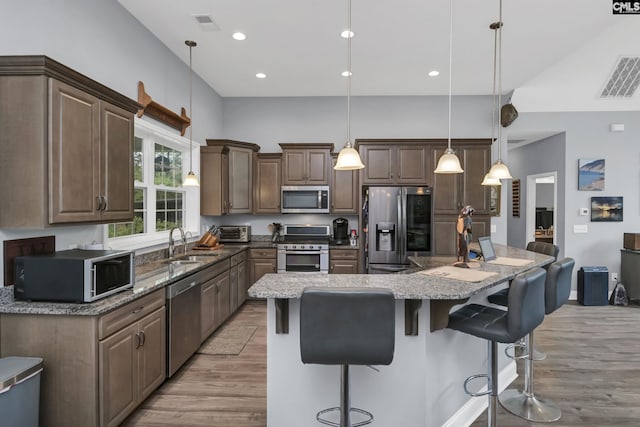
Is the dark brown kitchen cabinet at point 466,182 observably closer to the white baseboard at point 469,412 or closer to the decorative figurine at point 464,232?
the decorative figurine at point 464,232

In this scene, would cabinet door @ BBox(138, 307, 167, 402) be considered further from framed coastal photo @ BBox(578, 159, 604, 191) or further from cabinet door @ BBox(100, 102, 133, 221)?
framed coastal photo @ BBox(578, 159, 604, 191)

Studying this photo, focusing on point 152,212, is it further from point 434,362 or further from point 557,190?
point 557,190

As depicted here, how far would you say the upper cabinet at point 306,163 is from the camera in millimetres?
5262

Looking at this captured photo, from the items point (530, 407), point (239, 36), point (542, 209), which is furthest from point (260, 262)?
point (542, 209)

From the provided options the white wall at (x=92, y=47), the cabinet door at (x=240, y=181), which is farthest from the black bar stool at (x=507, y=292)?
the cabinet door at (x=240, y=181)

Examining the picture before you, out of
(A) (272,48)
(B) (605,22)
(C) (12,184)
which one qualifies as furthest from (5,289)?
(B) (605,22)

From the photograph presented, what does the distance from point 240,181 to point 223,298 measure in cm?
190

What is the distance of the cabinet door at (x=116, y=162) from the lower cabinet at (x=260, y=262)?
8.29 ft

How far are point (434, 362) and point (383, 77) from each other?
3878mm

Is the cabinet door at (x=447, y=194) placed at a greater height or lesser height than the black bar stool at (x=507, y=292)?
greater

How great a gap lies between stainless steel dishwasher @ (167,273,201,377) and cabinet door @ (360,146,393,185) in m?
2.81

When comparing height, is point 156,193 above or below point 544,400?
above

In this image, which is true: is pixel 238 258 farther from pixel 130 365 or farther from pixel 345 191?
pixel 130 365

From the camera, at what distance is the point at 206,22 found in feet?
10.8
